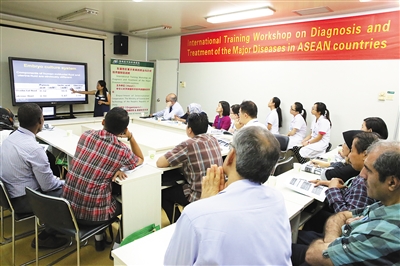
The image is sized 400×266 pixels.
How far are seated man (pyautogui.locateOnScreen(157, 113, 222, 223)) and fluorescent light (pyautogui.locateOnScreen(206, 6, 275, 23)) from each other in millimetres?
2777

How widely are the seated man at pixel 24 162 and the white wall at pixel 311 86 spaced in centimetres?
413

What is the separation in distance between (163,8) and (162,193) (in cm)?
328

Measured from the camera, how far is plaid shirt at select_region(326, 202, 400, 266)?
960 millimetres

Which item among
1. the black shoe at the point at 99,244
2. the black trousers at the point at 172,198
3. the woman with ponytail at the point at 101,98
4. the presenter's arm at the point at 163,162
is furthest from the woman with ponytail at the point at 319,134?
the woman with ponytail at the point at 101,98

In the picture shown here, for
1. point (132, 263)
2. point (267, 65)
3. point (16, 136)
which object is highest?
point (267, 65)

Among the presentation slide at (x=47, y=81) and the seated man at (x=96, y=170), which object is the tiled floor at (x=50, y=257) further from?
the presentation slide at (x=47, y=81)

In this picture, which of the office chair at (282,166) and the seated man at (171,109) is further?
the seated man at (171,109)

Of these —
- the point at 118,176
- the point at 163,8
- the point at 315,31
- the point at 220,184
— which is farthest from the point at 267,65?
the point at 220,184

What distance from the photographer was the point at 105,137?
6.00ft

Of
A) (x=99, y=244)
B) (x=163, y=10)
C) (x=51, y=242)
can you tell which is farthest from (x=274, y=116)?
(x=51, y=242)

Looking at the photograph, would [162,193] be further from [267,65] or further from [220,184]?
[267,65]

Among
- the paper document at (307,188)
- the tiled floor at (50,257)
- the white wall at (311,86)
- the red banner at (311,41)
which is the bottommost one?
the tiled floor at (50,257)

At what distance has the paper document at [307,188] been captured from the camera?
72.9 inches

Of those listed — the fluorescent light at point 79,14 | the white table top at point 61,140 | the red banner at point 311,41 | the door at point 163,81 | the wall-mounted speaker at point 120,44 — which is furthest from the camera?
the door at point 163,81
